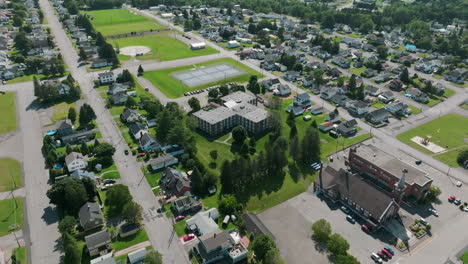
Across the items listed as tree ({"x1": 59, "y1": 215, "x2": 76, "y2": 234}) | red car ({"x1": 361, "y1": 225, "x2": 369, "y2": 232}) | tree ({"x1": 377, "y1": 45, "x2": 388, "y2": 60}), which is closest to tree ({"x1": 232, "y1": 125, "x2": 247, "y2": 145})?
red car ({"x1": 361, "y1": 225, "x2": 369, "y2": 232})

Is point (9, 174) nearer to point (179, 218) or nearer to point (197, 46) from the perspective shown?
point (179, 218)

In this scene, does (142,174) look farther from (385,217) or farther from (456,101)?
(456,101)

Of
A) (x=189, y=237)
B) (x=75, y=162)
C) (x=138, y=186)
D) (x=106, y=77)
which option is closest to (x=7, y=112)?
(x=106, y=77)

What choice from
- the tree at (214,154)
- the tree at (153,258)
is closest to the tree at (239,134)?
the tree at (214,154)

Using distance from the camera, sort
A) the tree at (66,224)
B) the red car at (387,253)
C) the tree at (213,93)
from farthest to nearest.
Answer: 1. the tree at (213,93)
2. the tree at (66,224)
3. the red car at (387,253)

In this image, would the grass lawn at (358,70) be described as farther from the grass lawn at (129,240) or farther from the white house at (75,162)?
the grass lawn at (129,240)

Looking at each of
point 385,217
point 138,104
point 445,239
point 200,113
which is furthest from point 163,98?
point 445,239

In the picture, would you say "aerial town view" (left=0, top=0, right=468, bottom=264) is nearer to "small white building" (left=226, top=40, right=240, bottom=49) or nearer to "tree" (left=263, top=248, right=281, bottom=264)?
"tree" (left=263, top=248, right=281, bottom=264)
